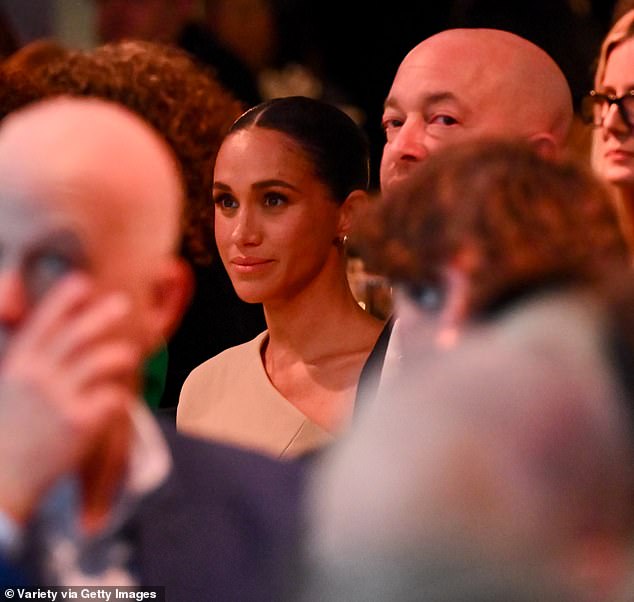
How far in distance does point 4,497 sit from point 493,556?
0.37 meters

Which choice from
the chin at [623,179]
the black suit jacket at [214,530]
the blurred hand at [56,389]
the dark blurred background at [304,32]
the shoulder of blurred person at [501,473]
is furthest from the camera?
the dark blurred background at [304,32]

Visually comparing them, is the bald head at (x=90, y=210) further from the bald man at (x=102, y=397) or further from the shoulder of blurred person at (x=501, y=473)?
the shoulder of blurred person at (x=501, y=473)

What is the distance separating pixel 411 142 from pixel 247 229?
283mm

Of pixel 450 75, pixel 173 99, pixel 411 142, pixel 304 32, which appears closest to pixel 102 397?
pixel 411 142

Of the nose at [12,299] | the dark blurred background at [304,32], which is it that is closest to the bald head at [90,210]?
the nose at [12,299]

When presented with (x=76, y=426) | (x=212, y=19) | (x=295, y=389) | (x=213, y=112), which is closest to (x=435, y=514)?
(x=76, y=426)

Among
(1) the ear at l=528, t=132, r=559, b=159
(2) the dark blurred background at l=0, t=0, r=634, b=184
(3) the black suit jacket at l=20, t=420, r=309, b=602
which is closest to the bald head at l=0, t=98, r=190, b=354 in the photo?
(3) the black suit jacket at l=20, t=420, r=309, b=602

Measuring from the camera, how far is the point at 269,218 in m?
2.36

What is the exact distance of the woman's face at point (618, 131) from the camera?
2.23m

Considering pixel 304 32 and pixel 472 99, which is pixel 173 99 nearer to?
pixel 472 99

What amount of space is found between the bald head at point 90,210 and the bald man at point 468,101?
992 millimetres

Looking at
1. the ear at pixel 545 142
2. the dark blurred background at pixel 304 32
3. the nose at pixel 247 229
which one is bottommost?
the nose at pixel 247 229

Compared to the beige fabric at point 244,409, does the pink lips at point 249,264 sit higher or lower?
higher

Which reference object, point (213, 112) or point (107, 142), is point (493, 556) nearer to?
point (107, 142)
